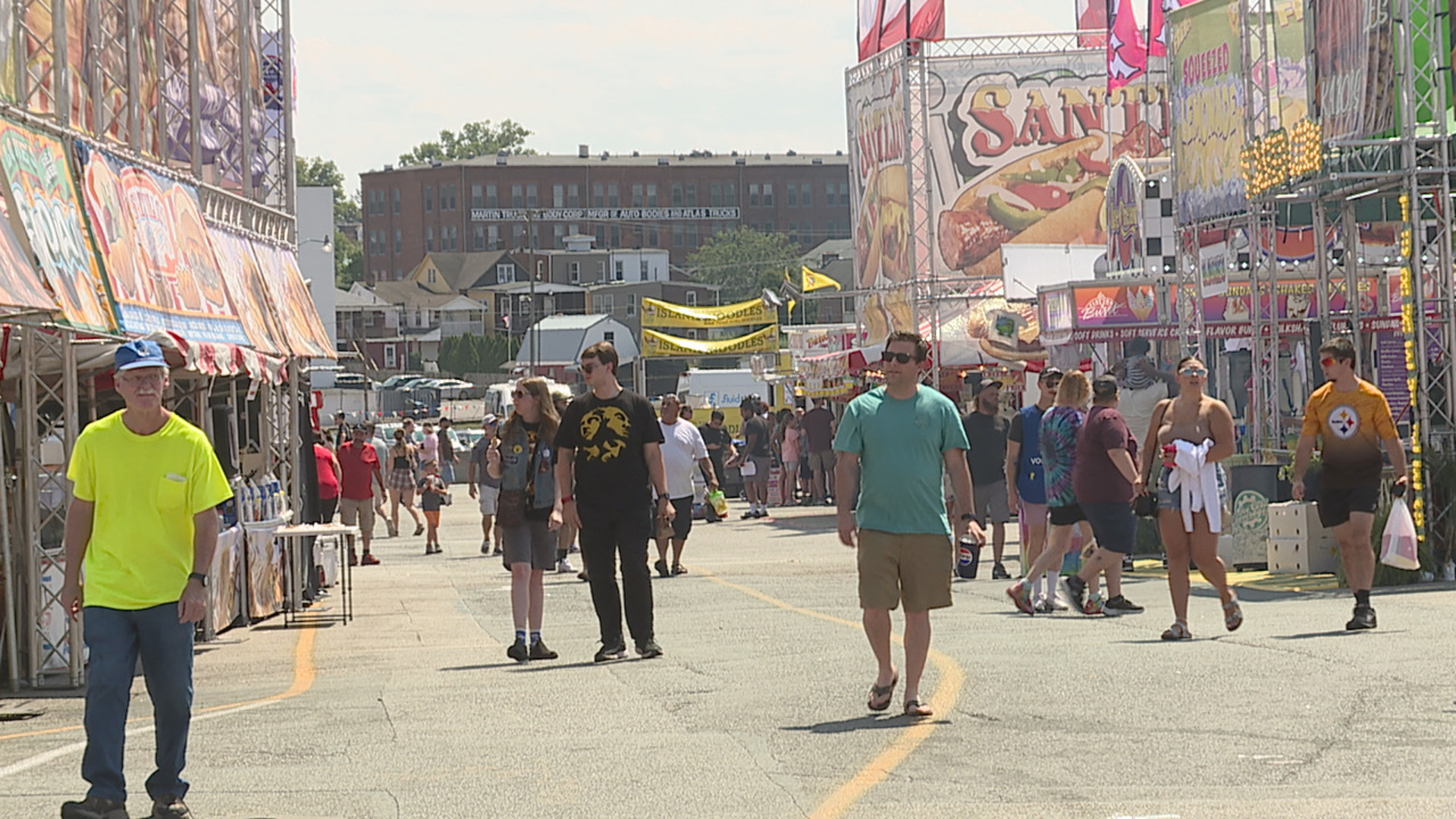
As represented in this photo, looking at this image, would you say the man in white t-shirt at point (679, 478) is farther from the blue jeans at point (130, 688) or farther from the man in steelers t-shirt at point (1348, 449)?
the blue jeans at point (130, 688)

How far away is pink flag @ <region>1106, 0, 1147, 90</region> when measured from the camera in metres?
34.4

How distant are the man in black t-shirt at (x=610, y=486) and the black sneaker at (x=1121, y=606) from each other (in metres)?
3.91

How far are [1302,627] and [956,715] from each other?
4.43m

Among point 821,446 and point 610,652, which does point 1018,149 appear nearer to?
point 821,446

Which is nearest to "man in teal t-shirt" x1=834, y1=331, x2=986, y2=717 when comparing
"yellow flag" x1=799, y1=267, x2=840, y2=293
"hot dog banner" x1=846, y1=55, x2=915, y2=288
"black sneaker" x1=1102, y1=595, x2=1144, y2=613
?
"black sneaker" x1=1102, y1=595, x2=1144, y2=613

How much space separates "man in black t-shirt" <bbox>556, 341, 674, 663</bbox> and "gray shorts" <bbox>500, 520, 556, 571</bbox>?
555 millimetres

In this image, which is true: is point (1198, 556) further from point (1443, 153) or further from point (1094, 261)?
point (1094, 261)

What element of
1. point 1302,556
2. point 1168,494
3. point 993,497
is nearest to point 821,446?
point 993,497

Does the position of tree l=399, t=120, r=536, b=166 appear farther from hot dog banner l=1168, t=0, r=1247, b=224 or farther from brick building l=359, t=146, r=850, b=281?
hot dog banner l=1168, t=0, r=1247, b=224

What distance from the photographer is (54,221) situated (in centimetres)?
1208

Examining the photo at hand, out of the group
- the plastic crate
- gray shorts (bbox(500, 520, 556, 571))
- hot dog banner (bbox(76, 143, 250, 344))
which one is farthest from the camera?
the plastic crate

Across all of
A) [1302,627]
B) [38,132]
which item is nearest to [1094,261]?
[1302,627]

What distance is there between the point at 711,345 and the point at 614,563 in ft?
124

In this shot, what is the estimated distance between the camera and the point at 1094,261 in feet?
115
